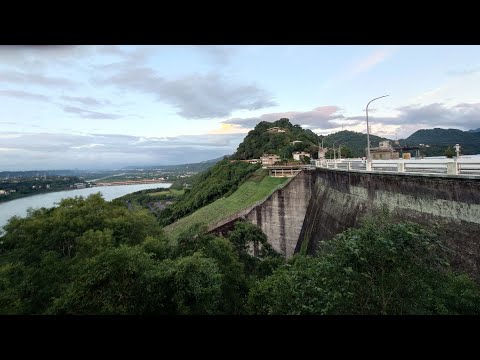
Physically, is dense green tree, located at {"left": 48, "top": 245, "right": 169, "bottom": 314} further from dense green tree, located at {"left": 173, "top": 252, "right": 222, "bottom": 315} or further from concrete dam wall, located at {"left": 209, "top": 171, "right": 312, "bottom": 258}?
concrete dam wall, located at {"left": 209, "top": 171, "right": 312, "bottom": 258}

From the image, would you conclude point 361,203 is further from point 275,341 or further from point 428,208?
point 275,341

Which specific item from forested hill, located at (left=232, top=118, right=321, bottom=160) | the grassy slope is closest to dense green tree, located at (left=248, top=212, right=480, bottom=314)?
the grassy slope

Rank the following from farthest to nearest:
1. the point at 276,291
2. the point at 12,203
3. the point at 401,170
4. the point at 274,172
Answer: the point at 274,172, the point at 12,203, the point at 401,170, the point at 276,291

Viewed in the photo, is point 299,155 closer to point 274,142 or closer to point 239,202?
point 274,142

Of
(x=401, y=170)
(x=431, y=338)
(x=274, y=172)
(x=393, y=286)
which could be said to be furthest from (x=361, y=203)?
(x=274, y=172)

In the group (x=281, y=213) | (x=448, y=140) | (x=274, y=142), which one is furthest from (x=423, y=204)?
(x=274, y=142)
